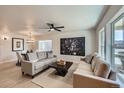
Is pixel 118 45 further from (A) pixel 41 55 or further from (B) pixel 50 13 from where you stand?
(A) pixel 41 55

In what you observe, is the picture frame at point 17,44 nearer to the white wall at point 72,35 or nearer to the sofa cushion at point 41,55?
the white wall at point 72,35

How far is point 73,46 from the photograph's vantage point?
6125mm

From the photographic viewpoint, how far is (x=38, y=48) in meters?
7.76

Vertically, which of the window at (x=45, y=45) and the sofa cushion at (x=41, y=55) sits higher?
the window at (x=45, y=45)

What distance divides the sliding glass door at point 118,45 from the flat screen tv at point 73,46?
9.93 feet

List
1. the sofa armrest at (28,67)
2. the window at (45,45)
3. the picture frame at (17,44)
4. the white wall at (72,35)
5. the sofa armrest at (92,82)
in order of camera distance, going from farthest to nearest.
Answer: the window at (45,45), the picture frame at (17,44), the white wall at (72,35), the sofa armrest at (28,67), the sofa armrest at (92,82)

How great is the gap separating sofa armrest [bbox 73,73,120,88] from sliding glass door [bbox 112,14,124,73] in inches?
37.8

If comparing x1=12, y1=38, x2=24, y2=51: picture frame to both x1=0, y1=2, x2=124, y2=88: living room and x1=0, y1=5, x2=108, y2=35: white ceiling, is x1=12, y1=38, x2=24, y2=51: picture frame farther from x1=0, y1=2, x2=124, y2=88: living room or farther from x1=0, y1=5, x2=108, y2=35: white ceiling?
x1=0, y1=5, x2=108, y2=35: white ceiling

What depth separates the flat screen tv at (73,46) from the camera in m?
5.82

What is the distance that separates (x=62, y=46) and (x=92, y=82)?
4.79 m

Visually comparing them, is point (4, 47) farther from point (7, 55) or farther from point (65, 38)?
point (65, 38)

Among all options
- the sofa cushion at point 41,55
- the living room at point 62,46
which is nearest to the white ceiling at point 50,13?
the living room at point 62,46
